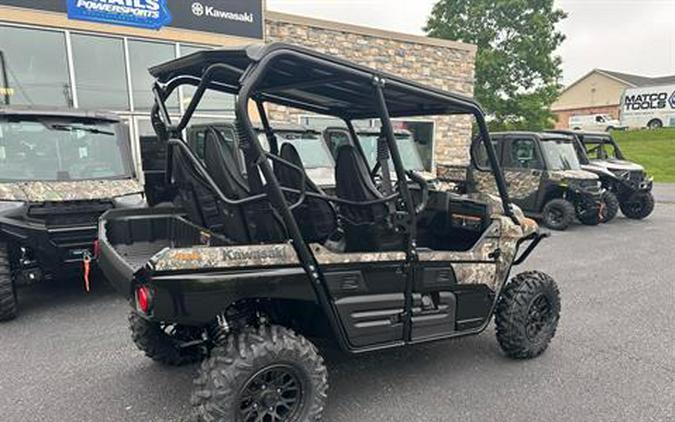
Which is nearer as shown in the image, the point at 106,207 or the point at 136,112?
the point at 106,207

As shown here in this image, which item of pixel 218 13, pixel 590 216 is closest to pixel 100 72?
pixel 218 13

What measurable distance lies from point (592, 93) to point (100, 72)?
54.5 m

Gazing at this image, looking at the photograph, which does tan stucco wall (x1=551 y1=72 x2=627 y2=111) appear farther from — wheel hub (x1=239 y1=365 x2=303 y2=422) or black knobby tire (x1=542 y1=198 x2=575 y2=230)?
wheel hub (x1=239 y1=365 x2=303 y2=422)

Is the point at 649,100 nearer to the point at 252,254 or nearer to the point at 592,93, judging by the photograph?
the point at 592,93

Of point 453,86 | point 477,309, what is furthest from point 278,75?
point 453,86

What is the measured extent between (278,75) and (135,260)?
1.47 meters

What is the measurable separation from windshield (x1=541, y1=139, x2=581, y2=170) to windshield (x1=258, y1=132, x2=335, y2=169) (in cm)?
459

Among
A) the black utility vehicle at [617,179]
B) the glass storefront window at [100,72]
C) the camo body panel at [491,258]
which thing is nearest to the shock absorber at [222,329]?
the camo body panel at [491,258]

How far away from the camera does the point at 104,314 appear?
13.5 ft

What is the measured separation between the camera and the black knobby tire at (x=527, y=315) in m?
3.13

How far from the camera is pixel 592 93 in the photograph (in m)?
50.1

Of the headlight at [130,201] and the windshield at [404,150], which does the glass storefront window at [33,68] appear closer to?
the headlight at [130,201]

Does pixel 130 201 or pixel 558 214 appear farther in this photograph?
pixel 558 214

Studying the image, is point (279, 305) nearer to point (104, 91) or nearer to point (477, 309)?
point (477, 309)
